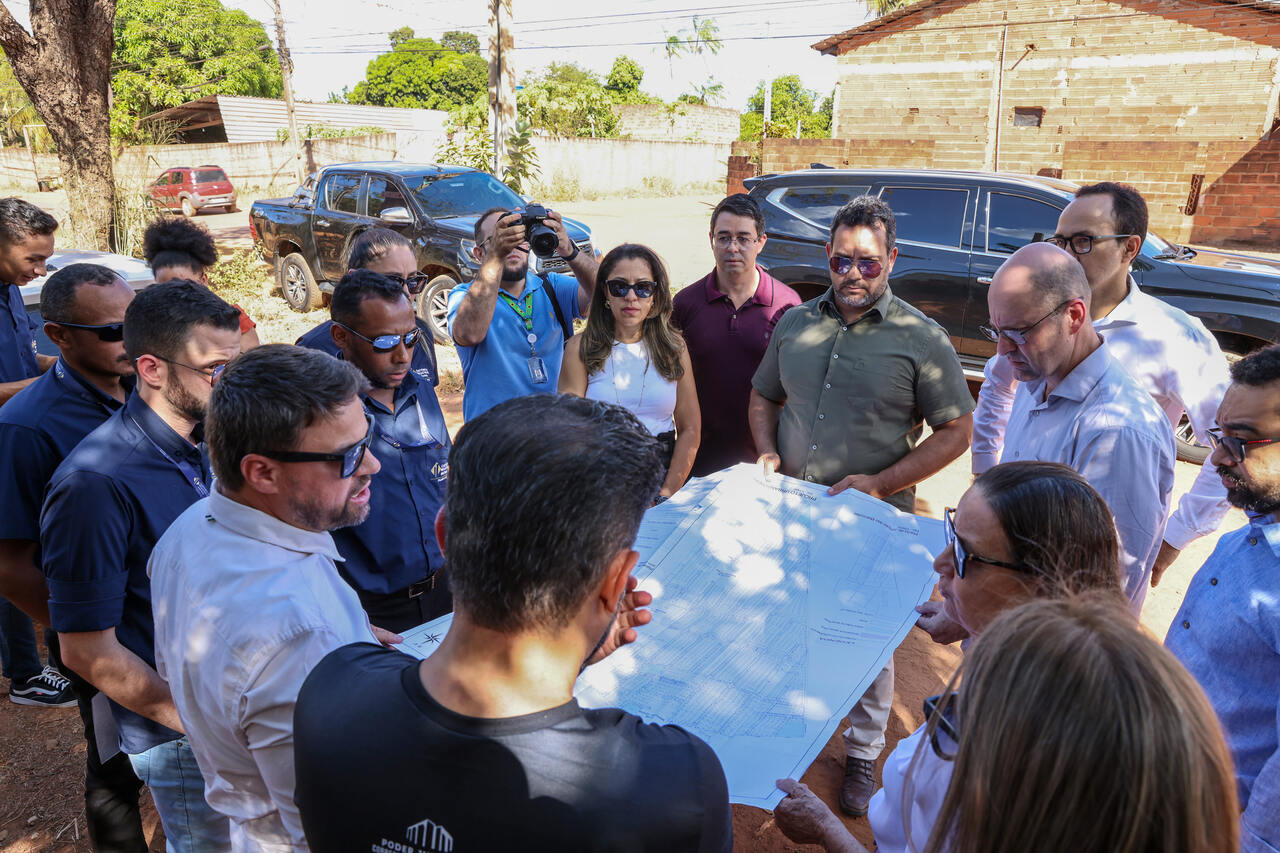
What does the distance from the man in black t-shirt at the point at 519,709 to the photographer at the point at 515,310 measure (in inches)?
95.0

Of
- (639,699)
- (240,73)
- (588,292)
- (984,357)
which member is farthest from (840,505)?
(240,73)

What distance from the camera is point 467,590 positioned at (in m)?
1.15

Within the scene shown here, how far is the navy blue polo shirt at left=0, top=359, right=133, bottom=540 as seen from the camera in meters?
2.31

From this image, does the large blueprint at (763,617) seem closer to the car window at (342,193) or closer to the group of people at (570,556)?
the group of people at (570,556)

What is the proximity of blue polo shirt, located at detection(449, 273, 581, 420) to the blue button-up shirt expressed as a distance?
8.77ft

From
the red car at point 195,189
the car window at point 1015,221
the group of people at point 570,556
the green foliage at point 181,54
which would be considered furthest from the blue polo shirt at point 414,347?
the green foliage at point 181,54

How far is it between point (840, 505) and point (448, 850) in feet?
6.54

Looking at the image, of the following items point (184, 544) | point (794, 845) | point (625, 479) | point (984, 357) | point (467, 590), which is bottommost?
point (794, 845)

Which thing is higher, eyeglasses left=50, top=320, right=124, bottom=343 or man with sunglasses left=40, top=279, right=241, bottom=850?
eyeglasses left=50, top=320, right=124, bottom=343

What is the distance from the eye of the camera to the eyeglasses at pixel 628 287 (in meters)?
3.38

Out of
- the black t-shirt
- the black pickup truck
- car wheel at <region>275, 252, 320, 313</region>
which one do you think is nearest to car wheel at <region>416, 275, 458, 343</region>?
the black pickup truck

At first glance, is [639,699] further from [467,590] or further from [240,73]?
[240,73]

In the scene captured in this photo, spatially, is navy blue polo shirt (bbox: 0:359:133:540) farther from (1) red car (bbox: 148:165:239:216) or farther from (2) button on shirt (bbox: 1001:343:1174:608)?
(1) red car (bbox: 148:165:239:216)

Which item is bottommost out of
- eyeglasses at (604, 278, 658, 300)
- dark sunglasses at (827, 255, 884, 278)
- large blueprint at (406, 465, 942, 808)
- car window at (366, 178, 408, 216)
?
large blueprint at (406, 465, 942, 808)
